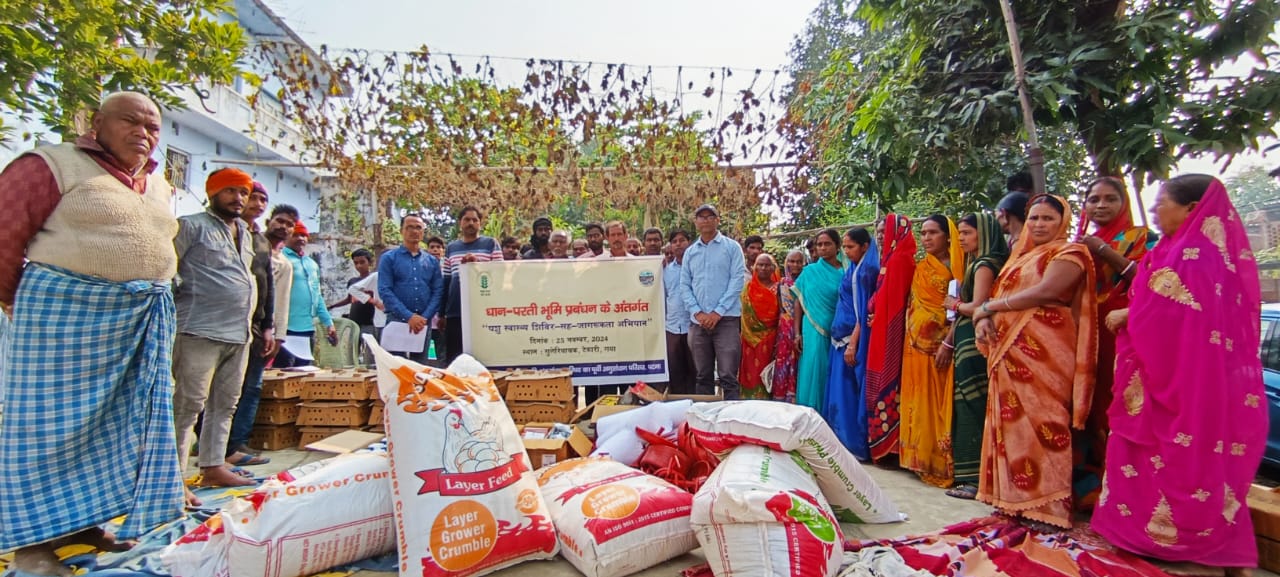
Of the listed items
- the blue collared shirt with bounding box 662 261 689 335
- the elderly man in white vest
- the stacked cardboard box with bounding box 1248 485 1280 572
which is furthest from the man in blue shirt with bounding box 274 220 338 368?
the stacked cardboard box with bounding box 1248 485 1280 572

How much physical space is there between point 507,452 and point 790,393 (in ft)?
11.0

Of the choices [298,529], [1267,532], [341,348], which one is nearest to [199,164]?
[341,348]

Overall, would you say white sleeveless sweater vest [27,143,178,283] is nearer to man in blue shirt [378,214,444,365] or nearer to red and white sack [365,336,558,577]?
red and white sack [365,336,558,577]

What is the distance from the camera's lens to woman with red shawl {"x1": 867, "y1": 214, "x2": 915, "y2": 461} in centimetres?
399

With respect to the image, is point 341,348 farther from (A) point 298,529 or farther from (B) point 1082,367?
(B) point 1082,367

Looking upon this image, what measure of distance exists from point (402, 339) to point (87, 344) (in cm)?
260

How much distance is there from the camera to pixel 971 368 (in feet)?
11.3

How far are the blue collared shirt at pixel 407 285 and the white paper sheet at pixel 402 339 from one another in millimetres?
76

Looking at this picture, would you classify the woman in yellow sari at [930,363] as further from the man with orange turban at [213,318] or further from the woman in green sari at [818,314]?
the man with orange turban at [213,318]

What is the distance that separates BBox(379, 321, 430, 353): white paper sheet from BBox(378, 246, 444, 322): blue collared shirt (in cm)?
8

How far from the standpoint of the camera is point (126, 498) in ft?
8.23

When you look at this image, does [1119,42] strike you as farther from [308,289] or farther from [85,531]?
[308,289]

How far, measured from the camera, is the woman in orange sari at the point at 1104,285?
308 cm

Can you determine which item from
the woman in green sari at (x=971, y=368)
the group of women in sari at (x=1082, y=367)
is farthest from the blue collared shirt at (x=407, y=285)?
the woman in green sari at (x=971, y=368)
